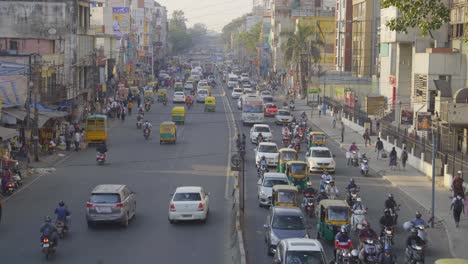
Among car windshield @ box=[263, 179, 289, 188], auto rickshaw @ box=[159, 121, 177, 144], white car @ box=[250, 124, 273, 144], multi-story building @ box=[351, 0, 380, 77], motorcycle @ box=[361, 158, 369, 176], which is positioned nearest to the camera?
car windshield @ box=[263, 179, 289, 188]

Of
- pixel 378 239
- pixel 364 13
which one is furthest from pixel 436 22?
pixel 364 13

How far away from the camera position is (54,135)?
52.2 meters

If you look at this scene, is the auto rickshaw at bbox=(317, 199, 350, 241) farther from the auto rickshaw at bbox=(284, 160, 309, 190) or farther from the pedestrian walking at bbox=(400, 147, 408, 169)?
the pedestrian walking at bbox=(400, 147, 408, 169)

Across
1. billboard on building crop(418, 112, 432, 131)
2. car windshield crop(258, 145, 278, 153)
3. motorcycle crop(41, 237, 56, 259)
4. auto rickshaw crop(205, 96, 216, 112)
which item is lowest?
motorcycle crop(41, 237, 56, 259)

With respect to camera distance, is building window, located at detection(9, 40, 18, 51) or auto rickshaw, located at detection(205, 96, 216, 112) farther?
auto rickshaw, located at detection(205, 96, 216, 112)

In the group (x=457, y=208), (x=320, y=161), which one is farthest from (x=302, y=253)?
(x=320, y=161)

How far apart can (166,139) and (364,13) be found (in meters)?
48.4

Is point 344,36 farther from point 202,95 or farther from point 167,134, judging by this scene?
point 167,134

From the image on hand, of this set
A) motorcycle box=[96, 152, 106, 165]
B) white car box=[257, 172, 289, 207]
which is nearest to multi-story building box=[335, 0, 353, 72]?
motorcycle box=[96, 152, 106, 165]

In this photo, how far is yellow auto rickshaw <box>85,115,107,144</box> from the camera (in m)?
52.8

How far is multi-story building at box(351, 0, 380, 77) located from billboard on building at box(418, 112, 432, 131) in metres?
44.5

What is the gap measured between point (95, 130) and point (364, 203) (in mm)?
23675

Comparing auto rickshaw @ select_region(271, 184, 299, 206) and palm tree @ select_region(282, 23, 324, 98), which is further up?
palm tree @ select_region(282, 23, 324, 98)

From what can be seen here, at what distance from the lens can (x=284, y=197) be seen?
29578 mm
